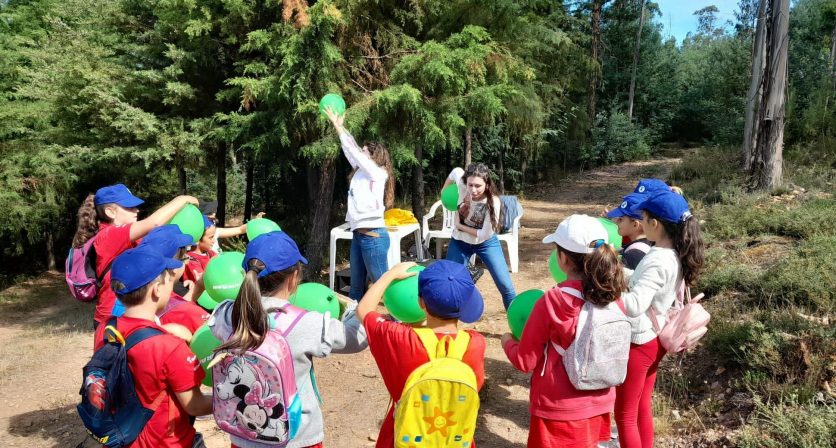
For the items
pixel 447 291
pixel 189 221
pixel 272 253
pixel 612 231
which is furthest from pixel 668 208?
pixel 189 221

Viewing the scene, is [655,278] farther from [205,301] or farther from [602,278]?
[205,301]

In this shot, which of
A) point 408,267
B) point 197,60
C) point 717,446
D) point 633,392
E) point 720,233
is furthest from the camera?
point 197,60

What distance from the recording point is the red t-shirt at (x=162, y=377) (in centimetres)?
192

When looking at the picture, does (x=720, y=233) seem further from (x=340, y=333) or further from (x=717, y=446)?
(x=340, y=333)

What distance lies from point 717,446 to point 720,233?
3.98 meters

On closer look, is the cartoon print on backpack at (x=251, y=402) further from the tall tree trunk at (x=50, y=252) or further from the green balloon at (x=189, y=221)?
the tall tree trunk at (x=50, y=252)

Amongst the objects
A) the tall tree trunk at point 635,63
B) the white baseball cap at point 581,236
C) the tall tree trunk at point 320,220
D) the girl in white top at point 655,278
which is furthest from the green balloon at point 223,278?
the tall tree trunk at point 635,63

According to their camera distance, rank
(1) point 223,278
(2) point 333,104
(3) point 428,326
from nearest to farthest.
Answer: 1. (3) point 428,326
2. (1) point 223,278
3. (2) point 333,104

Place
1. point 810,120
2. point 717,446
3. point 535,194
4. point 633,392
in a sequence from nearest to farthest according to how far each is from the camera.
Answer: point 633,392
point 717,446
point 810,120
point 535,194

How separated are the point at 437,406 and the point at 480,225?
8.28 ft

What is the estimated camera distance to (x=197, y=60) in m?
8.09

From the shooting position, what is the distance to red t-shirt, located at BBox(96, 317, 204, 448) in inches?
75.6

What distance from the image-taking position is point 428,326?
2.07 m

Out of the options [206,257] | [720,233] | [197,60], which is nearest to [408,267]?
[206,257]
